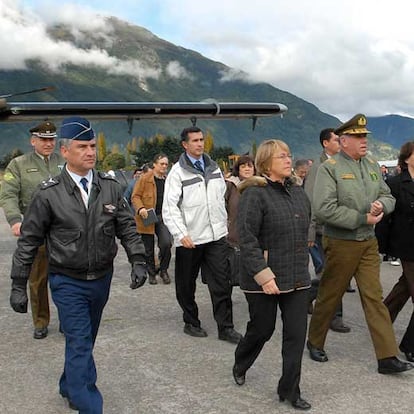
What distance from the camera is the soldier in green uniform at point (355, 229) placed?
3932 mm

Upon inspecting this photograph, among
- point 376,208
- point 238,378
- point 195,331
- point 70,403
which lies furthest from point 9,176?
point 376,208

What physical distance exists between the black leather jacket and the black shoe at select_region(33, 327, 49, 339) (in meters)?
2.07

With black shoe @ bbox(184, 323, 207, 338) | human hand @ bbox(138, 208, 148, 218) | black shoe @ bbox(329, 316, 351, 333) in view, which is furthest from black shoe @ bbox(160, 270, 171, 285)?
black shoe @ bbox(329, 316, 351, 333)

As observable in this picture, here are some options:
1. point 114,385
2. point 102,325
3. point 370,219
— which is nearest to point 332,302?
point 370,219

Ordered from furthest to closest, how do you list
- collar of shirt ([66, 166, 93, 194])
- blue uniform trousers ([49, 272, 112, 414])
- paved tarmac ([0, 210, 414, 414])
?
paved tarmac ([0, 210, 414, 414]), collar of shirt ([66, 166, 93, 194]), blue uniform trousers ([49, 272, 112, 414])

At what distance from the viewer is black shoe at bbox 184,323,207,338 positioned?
4.93 meters

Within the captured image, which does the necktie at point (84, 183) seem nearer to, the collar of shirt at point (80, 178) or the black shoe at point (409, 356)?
the collar of shirt at point (80, 178)

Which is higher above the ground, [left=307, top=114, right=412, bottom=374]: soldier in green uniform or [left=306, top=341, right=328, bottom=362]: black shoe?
[left=307, top=114, right=412, bottom=374]: soldier in green uniform

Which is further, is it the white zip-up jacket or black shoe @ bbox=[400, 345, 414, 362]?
the white zip-up jacket

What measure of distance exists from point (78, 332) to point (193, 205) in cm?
212

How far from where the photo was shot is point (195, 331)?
4.96m

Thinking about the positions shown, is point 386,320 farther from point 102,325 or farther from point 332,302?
point 102,325

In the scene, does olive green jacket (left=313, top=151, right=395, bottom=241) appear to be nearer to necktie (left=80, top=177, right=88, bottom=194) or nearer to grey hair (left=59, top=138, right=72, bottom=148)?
necktie (left=80, top=177, right=88, bottom=194)

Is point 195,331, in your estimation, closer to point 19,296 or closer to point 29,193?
point 29,193
